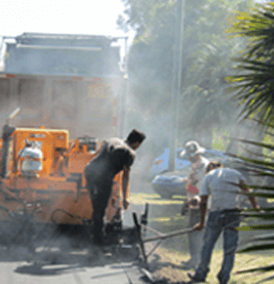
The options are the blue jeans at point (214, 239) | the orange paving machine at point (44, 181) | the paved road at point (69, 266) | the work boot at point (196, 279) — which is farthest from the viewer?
the orange paving machine at point (44, 181)

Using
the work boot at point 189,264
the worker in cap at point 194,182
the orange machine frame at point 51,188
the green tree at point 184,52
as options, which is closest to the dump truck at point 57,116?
the orange machine frame at point 51,188

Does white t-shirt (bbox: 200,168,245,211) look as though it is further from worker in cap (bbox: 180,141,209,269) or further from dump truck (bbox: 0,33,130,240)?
dump truck (bbox: 0,33,130,240)

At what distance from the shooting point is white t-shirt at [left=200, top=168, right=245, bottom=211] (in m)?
5.75

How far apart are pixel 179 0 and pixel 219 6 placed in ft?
31.3

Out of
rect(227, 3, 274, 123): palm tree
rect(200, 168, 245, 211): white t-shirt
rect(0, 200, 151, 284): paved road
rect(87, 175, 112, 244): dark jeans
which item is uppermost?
rect(227, 3, 274, 123): palm tree

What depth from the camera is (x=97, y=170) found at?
630cm

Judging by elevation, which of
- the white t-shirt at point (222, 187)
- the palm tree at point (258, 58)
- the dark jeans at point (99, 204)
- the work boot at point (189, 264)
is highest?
the palm tree at point (258, 58)

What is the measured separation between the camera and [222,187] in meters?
5.74

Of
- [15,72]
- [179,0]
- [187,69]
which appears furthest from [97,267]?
[187,69]

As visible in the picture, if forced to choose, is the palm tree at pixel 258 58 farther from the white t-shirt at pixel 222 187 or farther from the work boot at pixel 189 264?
the work boot at pixel 189 264

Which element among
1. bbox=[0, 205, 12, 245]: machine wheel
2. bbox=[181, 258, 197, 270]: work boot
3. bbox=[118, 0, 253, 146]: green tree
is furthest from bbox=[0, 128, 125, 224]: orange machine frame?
bbox=[118, 0, 253, 146]: green tree

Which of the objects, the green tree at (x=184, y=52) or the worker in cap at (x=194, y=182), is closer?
the worker in cap at (x=194, y=182)

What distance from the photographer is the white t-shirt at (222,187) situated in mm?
5754

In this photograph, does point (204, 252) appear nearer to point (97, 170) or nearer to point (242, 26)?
point (97, 170)
